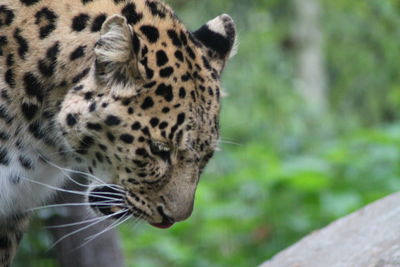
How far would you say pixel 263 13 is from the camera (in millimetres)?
13156

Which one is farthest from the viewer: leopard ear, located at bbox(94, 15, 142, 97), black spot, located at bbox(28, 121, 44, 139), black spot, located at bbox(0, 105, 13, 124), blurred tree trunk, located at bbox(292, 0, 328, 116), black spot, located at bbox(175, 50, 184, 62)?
blurred tree trunk, located at bbox(292, 0, 328, 116)

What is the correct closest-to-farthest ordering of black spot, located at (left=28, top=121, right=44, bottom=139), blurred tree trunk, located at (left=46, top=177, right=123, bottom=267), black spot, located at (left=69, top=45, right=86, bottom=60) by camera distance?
black spot, located at (left=69, top=45, right=86, bottom=60) < black spot, located at (left=28, top=121, right=44, bottom=139) < blurred tree trunk, located at (left=46, top=177, right=123, bottom=267)

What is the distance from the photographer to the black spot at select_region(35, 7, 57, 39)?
4965mm

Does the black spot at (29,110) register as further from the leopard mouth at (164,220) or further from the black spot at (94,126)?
the leopard mouth at (164,220)

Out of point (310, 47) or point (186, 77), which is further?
point (310, 47)

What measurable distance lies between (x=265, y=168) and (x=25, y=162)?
176 inches

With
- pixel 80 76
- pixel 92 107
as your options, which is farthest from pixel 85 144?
pixel 80 76

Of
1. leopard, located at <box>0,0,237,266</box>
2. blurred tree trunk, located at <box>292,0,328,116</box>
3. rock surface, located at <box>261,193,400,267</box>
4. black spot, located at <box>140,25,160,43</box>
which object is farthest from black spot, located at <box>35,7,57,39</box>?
blurred tree trunk, located at <box>292,0,328,116</box>

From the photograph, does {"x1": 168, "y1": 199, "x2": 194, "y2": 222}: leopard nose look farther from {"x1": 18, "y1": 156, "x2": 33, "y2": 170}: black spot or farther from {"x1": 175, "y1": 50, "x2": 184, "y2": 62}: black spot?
{"x1": 18, "y1": 156, "x2": 33, "y2": 170}: black spot

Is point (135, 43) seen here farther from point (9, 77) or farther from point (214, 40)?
point (9, 77)

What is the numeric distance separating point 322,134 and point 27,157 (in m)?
7.50

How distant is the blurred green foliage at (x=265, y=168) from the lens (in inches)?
336

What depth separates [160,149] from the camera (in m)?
4.63

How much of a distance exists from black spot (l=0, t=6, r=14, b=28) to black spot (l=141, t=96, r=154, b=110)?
39.1 inches
